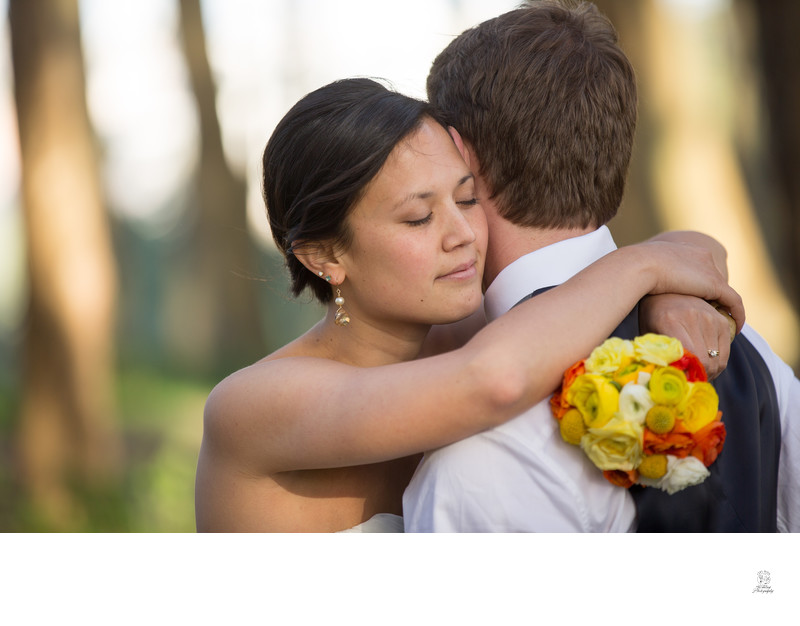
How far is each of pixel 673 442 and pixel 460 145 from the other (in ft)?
3.14

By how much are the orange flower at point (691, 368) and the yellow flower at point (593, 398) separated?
0.16 meters

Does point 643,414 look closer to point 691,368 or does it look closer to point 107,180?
point 691,368

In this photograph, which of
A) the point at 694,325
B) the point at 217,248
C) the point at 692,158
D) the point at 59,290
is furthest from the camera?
the point at 217,248

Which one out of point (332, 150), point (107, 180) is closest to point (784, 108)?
point (332, 150)

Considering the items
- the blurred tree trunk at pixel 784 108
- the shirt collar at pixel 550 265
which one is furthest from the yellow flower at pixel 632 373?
the blurred tree trunk at pixel 784 108

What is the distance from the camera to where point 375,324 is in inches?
91.7

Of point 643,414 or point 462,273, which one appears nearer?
point 643,414

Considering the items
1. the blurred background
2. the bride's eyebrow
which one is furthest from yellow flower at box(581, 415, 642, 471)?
the blurred background

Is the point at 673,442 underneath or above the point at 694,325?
underneath

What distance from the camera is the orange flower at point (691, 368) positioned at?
1.76m

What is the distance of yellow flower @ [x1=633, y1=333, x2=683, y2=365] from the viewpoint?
1.75 m

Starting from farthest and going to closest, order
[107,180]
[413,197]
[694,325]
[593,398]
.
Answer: [107,180] → [413,197] → [694,325] → [593,398]

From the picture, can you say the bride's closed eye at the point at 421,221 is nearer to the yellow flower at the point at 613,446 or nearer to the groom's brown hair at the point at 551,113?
Result: the groom's brown hair at the point at 551,113
